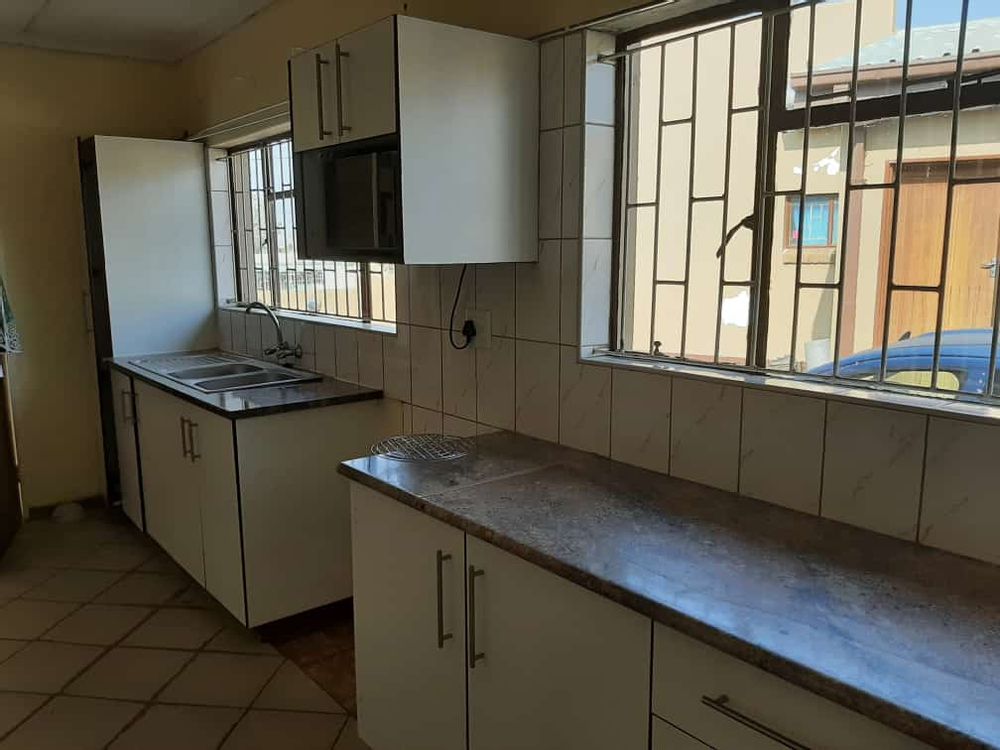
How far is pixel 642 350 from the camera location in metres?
2.13

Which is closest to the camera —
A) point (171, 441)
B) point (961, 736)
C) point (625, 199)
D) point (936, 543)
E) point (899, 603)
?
point (961, 736)

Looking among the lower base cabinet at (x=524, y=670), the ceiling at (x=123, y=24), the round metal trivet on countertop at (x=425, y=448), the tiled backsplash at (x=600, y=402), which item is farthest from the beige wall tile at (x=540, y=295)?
the ceiling at (x=123, y=24)

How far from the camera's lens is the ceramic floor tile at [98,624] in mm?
2859

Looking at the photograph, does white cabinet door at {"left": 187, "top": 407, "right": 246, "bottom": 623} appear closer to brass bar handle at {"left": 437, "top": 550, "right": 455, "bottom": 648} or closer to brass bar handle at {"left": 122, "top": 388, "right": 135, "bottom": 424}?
brass bar handle at {"left": 122, "top": 388, "right": 135, "bottom": 424}

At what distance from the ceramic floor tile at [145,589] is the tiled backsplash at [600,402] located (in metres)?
1.22

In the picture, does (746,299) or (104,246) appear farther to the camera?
(104,246)

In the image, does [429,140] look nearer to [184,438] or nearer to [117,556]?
[184,438]

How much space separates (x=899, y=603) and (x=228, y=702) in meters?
2.05

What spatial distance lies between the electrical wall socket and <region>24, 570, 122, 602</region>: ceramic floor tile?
204 centimetres

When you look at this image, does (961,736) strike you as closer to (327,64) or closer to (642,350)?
(642,350)

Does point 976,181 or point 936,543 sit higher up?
point 976,181

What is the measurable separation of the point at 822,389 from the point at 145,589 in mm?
2828

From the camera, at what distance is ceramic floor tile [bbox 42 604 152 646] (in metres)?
2.86

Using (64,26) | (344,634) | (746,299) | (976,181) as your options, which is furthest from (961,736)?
(64,26)
